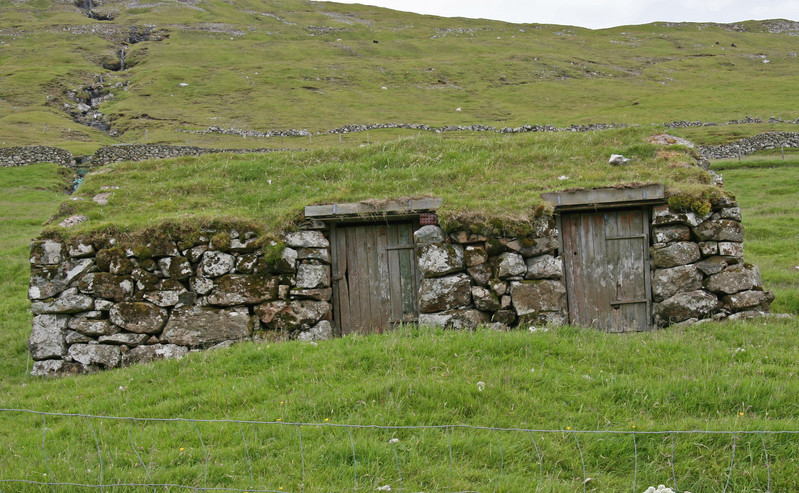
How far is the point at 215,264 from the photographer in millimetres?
10922

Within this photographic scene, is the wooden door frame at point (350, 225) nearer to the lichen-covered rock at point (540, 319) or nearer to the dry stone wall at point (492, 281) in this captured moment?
the dry stone wall at point (492, 281)

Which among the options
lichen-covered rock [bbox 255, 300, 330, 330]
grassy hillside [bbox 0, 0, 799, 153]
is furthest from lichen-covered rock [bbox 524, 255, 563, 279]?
grassy hillside [bbox 0, 0, 799, 153]

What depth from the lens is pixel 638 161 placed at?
12484mm

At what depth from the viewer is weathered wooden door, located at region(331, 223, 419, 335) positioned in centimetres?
1155

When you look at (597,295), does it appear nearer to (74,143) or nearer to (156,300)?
(156,300)

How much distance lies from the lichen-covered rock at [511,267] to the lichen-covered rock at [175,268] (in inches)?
234

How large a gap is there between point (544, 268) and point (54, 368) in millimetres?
9340

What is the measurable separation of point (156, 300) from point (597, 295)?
27.9ft

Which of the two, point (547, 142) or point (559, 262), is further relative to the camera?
point (547, 142)

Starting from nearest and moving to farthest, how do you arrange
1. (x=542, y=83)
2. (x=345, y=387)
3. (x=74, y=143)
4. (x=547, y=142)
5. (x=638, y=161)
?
(x=345, y=387) < (x=638, y=161) < (x=547, y=142) < (x=74, y=143) < (x=542, y=83)

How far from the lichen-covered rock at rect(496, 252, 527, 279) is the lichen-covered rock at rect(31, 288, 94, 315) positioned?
7.79m

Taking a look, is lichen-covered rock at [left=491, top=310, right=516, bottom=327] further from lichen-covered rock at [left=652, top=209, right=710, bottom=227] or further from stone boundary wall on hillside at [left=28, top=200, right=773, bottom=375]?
lichen-covered rock at [left=652, top=209, right=710, bottom=227]

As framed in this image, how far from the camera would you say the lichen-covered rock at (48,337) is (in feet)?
35.1

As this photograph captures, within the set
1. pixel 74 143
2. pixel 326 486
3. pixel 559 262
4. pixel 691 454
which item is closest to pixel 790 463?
pixel 691 454
